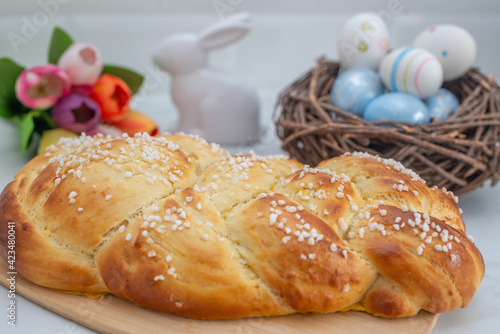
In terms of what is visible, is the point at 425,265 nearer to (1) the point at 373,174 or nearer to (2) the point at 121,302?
(1) the point at 373,174

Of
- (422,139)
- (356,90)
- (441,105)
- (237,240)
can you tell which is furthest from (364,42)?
(237,240)

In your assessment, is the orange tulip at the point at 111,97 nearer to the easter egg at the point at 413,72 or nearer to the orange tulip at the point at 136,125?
the orange tulip at the point at 136,125

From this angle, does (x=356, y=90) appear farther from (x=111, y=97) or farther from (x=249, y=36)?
(x=249, y=36)

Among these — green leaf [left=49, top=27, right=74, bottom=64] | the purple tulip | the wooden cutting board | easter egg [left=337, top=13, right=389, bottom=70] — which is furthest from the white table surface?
easter egg [left=337, top=13, right=389, bottom=70]

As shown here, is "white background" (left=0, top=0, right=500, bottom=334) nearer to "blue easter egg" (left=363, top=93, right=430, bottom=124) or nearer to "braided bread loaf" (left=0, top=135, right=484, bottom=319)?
"blue easter egg" (left=363, top=93, right=430, bottom=124)

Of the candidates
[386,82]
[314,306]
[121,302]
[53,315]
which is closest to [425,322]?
[314,306]
